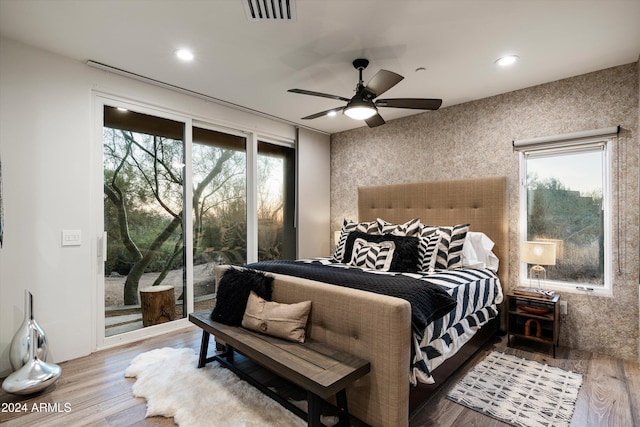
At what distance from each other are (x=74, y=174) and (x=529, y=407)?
3.90 meters

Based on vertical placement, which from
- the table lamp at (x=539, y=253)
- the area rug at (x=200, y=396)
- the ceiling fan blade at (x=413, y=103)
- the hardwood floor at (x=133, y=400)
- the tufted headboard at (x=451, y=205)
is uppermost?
the ceiling fan blade at (x=413, y=103)

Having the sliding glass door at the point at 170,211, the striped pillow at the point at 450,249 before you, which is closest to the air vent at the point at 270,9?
the sliding glass door at the point at 170,211

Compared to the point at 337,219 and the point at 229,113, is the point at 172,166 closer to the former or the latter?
the point at 229,113

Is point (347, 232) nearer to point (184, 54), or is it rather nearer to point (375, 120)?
point (375, 120)

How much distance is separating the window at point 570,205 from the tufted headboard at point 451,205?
0.21m

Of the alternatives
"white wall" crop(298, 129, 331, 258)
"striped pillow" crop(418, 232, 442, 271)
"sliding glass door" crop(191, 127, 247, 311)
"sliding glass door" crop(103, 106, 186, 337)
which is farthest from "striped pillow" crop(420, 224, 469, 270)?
"sliding glass door" crop(103, 106, 186, 337)

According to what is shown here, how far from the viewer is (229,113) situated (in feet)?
12.7

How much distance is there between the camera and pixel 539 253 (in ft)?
9.64

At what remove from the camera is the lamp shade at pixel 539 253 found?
9.46ft

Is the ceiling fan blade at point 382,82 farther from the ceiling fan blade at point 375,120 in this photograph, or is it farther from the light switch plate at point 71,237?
the light switch plate at point 71,237

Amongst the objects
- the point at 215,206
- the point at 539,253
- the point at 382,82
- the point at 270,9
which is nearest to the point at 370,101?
the point at 382,82

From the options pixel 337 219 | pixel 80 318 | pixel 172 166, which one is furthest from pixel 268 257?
pixel 80 318

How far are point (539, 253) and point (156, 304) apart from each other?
3.83 m

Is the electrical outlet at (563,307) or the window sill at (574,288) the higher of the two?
the window sill at (574,288)
